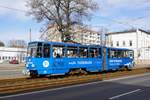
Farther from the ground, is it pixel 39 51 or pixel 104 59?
pixel 39 51

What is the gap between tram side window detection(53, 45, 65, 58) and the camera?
957 inches

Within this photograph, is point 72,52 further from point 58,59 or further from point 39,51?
point 39,51

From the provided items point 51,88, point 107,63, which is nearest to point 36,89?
point 51,88

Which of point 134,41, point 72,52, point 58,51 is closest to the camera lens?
point 58,51

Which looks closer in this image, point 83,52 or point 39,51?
point 39,51

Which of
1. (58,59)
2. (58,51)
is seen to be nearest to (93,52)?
(58,51)

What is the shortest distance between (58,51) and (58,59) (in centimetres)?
68

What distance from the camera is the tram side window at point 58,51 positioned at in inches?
957

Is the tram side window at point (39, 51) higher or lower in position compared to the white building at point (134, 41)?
lower

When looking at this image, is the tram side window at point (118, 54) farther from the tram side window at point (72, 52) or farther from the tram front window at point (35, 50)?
the tram front window at point (35, 50)

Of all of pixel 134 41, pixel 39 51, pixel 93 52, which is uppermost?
pixel 134 41

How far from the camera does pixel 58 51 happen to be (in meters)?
24.7

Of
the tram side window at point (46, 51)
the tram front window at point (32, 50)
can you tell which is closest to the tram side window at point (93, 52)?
the tram side window at point (46, 51)

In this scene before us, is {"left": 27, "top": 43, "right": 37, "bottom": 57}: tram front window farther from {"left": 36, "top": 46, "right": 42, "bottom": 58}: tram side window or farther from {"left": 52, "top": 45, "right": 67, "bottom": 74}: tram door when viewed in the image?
{"left": 52, "top": 45, "right": 67, "bottom": 74}: tram door
